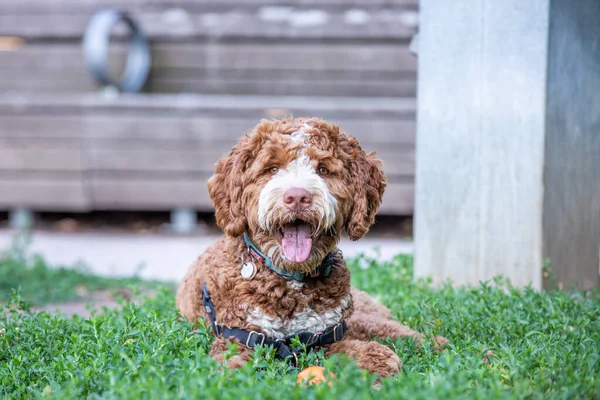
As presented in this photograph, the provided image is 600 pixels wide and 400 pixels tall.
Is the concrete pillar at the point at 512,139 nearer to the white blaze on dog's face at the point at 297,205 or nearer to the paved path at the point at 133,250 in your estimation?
the white blaze on dog's face at the point at 297,205

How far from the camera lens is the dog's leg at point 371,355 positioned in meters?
3.29

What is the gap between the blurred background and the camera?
30.9ft

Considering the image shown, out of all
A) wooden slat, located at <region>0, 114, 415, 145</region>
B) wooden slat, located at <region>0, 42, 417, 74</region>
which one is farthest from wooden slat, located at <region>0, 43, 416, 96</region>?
wooden slat, located at <region>0, 114, 415, 145</region>

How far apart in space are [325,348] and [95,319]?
1.07 meters

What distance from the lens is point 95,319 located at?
11.8ft

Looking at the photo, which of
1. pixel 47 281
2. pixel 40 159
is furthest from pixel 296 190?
pixel 40 159

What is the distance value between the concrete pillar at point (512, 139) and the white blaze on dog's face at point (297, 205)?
7.25 ft

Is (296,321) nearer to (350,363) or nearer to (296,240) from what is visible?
(296,240)

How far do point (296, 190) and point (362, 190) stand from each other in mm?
435

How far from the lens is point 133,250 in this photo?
9062mm

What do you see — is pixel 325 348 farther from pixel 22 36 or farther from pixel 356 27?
pixel 22 36

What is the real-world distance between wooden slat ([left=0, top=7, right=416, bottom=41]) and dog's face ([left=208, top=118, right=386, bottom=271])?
6.41 metres

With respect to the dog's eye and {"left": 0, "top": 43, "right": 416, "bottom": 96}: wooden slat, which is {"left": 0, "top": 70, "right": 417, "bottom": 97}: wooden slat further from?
the dog's eye

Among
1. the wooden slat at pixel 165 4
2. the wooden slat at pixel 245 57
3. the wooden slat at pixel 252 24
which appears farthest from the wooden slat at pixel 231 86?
the wooden slat at pixel 165 4
